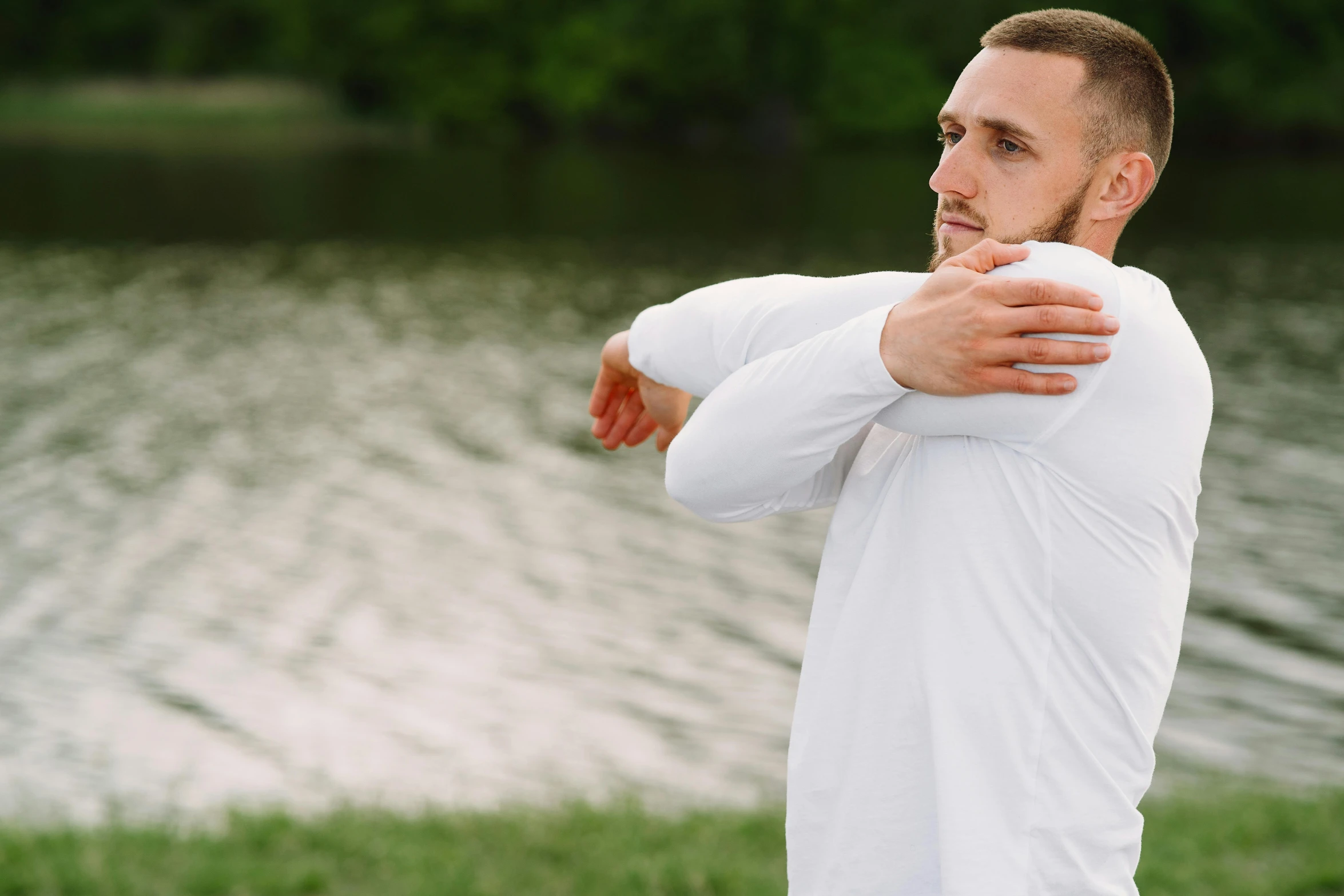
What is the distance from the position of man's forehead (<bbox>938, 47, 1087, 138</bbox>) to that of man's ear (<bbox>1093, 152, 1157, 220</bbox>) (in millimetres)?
87

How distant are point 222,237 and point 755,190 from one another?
54.1ft

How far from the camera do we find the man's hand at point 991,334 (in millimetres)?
1591

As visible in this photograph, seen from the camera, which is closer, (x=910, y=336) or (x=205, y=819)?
(x=910, y=336)

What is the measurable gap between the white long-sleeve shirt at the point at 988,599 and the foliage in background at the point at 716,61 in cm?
5373

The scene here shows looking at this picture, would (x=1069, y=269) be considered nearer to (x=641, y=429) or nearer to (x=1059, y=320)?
(x=1059, y=320)

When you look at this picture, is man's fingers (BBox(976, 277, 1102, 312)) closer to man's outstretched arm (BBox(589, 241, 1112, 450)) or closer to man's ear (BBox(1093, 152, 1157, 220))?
man's outstretched arm (BBox(589, 241, 1112, 450))

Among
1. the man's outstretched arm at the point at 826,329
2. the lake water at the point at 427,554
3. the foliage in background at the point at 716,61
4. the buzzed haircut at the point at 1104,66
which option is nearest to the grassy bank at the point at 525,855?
the lake water at the point at 427,554

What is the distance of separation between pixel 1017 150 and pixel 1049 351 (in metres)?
0.31

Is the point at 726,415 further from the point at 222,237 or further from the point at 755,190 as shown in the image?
the point at 755,190

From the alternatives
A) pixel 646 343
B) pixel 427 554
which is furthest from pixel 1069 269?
pixel 427 554

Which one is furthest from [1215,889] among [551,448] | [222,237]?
[222,237]

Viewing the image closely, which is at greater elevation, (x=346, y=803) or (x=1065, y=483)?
(x=1065, y=483)

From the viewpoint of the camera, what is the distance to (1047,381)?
1.59 m

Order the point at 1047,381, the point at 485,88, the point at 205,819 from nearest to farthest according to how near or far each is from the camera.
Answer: the point at 1047,381
the point at 205,819
the point at 485,88
